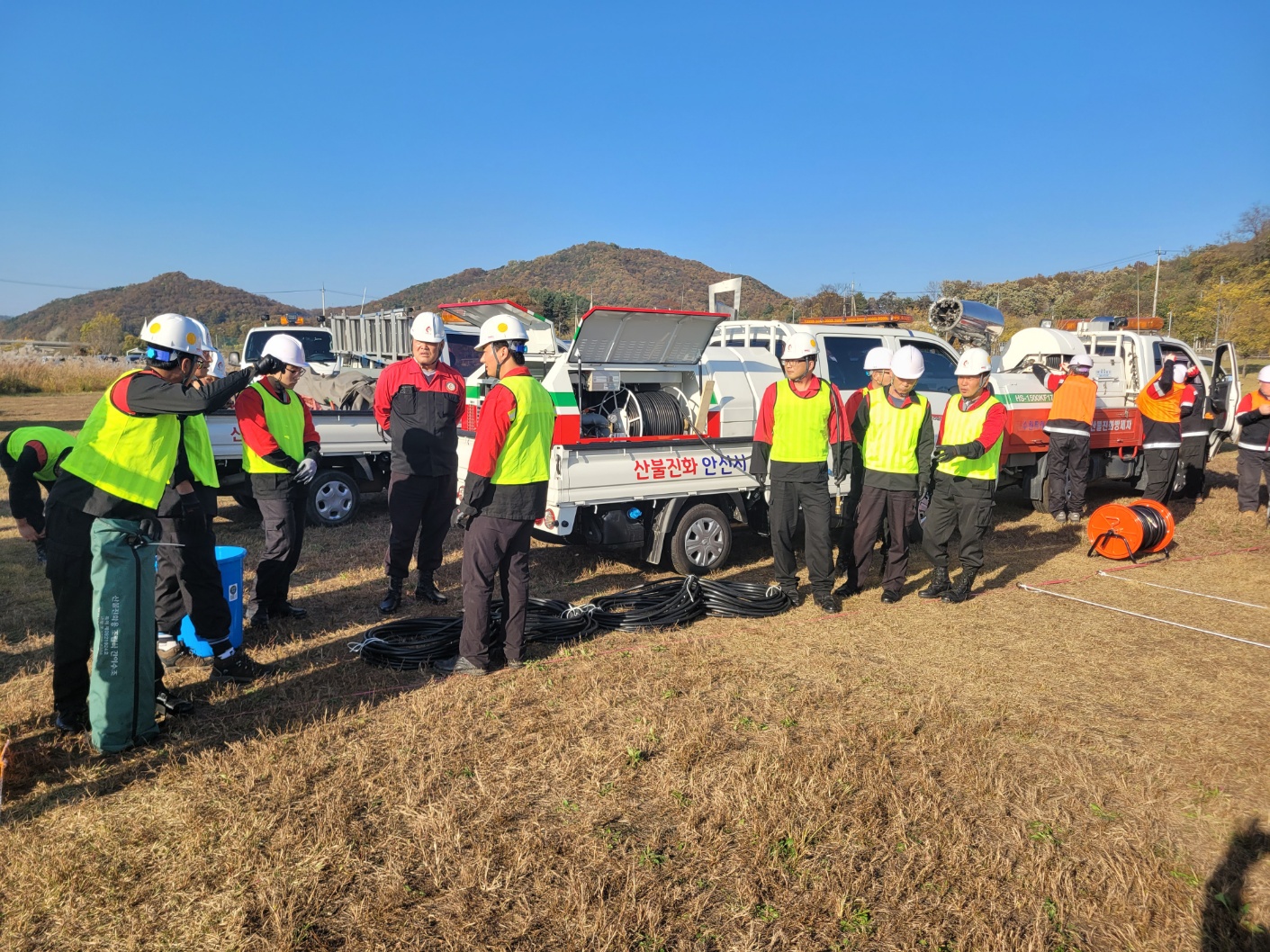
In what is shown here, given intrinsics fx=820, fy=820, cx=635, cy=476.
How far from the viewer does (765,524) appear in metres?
7.20

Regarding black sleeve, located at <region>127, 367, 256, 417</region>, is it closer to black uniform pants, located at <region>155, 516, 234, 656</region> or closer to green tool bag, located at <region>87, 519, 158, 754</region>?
green tool bag, located at <region>87, 519, 158, 754</region>

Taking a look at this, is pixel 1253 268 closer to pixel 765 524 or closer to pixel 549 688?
pixel 765 524

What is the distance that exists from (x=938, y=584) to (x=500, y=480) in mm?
Result: 3797

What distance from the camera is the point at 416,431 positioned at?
19.0ft

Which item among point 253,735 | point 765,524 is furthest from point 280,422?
point 765,524

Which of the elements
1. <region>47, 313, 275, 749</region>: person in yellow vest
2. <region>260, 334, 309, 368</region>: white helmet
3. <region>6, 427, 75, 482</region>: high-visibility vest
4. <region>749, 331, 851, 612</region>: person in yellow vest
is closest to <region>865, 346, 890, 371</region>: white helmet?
<region>749, 331, 851, 612</region>: person in yellow vest

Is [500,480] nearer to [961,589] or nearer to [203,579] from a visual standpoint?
[203,579]

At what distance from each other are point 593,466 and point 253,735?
9.71ft

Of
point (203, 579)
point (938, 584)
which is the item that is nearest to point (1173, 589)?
point (938, 584)

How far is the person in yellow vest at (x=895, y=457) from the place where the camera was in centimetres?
610

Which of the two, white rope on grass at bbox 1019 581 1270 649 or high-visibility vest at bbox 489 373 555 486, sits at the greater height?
high-visibility vest at bbox 489 373 555 486

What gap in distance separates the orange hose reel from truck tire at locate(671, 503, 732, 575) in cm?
388

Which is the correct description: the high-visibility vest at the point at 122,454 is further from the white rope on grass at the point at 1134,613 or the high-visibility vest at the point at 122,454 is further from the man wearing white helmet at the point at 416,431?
the white rope on grass at the point at 1134,613

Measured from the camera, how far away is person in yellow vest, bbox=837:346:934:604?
6102mm
